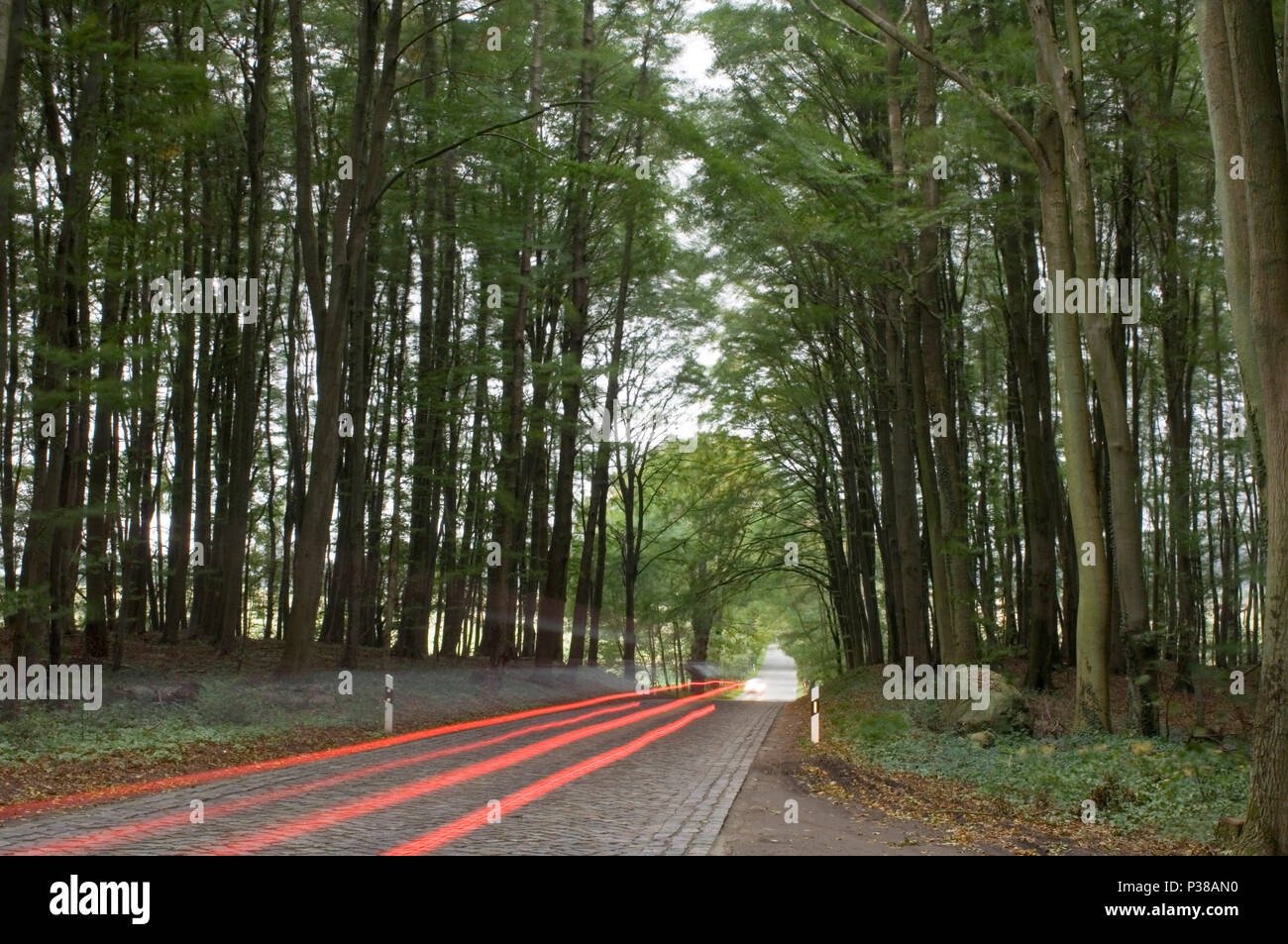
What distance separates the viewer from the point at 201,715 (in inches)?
520

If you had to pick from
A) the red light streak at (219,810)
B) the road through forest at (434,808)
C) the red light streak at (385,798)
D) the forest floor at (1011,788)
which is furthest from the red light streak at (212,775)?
the forest floor at (1011,788)

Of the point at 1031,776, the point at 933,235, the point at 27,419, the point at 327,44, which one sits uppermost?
the point at 327,44

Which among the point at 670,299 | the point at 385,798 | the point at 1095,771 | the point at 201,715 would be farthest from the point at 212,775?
the point at 670,299

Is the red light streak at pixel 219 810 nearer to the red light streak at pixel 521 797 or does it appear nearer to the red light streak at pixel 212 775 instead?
the red light streak at pixel 212 775

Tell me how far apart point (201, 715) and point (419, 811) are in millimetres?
6734

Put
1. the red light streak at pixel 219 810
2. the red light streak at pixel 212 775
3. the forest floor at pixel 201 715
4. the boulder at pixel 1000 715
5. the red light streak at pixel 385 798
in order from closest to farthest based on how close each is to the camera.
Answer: the red light streak at pixel 219 810
the red light streak at pixel 385 798
the red light streak at pixel 212 775
the forest floor at pixel 201 715
the boulder at pixel 1000 715

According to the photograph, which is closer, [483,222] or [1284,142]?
[1284,142]

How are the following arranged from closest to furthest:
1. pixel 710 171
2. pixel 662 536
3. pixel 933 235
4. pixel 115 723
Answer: pixel 115 723
pixel 933 235
pixel 710 171
pixel 662 536

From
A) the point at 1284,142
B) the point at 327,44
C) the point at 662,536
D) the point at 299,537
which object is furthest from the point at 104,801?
the point at 662,536

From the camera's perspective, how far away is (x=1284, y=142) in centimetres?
696

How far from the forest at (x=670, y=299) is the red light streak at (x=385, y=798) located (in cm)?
523

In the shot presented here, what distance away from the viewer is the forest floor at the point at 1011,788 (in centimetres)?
751

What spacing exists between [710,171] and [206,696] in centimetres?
1185
